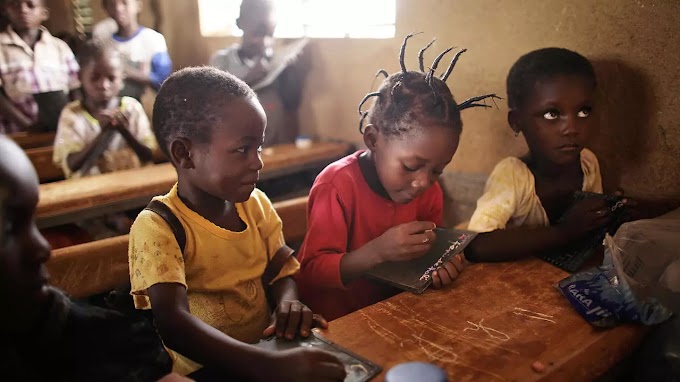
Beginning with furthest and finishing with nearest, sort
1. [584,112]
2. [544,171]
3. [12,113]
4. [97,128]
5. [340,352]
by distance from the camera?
1. [12,113]
2. [97,128]
3. [544,171]
4. [584,112]
5. [340,352]

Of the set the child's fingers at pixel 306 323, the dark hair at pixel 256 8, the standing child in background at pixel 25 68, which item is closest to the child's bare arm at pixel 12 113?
the standing child in background at pixel 25 68

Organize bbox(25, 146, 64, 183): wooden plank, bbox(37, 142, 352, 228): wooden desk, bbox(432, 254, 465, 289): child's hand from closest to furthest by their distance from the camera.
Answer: bbox(432, 254, 465, 289): child's hand, bbox(37, 142, 352, 228): wooden desk, bbox(25, 146, 64, 183): wooden plank

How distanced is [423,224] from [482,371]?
49 centimetres

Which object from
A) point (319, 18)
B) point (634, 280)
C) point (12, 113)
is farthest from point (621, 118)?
point (12, 113)

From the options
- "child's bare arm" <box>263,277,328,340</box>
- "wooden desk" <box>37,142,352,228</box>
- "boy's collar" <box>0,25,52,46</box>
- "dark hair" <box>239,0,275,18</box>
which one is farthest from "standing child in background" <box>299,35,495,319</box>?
"boy's collar" <box>0,25,52,46</box>

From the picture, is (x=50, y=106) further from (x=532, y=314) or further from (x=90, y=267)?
(x=532, y=314)

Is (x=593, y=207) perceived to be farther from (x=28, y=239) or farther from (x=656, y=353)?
(x=28, y=239)

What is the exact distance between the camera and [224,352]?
3.51 ft

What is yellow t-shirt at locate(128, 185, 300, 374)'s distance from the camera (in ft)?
3.98

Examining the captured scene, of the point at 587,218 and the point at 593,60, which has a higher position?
the point at 593,60

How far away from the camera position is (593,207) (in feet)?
5.57

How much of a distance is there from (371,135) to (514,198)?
57cm

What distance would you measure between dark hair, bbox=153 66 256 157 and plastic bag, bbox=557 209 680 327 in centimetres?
99

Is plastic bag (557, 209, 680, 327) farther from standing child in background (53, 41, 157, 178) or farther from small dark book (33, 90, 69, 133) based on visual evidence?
small dark book (33, 90, 69, 133)
